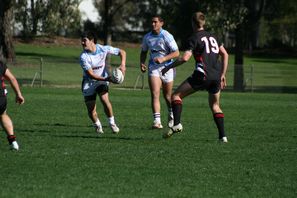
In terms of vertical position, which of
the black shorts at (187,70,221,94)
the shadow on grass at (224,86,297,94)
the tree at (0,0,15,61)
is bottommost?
the shadow on grass at (224,86,297,94)

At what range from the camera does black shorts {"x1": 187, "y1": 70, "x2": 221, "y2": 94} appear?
12180mm

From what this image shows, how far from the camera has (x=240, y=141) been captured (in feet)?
42.5

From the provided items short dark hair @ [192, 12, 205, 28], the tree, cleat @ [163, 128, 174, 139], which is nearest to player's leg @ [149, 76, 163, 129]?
cleat @ [163, 128, 174, 139]

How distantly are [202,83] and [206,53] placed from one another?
0.47 m

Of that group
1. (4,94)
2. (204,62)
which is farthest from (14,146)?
(204,62)

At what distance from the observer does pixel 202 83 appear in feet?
40.0

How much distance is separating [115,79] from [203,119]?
15.0 feet

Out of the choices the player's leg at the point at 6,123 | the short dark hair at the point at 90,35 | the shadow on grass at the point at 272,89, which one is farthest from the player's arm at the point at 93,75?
the shadow on grass at the point at 272,89

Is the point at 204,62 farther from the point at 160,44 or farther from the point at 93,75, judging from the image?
the point at 160,44

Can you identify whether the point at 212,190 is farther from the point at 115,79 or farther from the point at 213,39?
the point at 115,79

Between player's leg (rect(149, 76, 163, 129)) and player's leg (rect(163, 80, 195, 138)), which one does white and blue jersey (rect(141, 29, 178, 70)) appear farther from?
player's leg (rect(163, 80, 195, 138))

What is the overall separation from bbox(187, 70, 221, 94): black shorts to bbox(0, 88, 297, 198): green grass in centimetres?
89

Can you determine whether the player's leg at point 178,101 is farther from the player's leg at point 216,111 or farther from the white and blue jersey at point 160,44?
the white and blue jersey at point 160,44

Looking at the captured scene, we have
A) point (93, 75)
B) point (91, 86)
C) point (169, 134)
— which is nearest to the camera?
point (169, 134)
